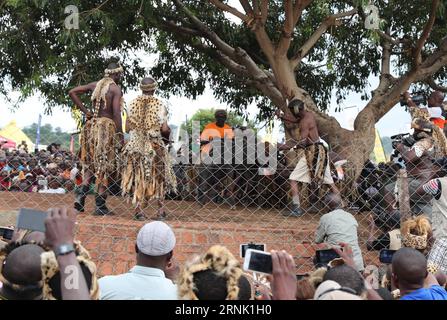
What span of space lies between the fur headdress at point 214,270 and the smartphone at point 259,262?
0.14 metres

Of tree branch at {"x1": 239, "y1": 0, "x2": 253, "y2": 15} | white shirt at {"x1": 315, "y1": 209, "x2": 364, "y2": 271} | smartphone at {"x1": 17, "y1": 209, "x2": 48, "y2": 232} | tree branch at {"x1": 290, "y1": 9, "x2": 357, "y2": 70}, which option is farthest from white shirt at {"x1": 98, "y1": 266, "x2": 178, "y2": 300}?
tree branch at {"x1": 290, "y1": 9, "x2": 357, "y2": 70}

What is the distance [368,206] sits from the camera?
26.4 feet

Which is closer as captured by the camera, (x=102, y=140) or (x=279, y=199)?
(x=102, y=140)

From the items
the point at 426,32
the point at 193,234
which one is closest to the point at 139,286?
the point at 193,234

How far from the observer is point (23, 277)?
2.98 metres

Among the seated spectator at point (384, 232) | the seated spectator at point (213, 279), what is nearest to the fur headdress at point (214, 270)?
the seated spectator at point (213, 279)

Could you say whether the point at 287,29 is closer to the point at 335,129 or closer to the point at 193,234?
the point at 335,129

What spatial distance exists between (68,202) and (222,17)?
16.6 ft

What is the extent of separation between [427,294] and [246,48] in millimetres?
9116

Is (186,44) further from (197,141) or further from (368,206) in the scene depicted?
(368,206)

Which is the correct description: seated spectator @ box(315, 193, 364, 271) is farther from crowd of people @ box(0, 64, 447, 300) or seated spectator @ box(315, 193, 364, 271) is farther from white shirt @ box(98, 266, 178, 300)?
white shirt @ box(98, 266, 178, 300)

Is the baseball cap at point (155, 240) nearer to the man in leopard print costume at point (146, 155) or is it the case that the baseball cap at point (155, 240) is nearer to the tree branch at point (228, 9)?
the man in leopard print costume at point (146, 155)

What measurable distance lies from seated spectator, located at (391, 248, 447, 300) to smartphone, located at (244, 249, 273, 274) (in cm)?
121
